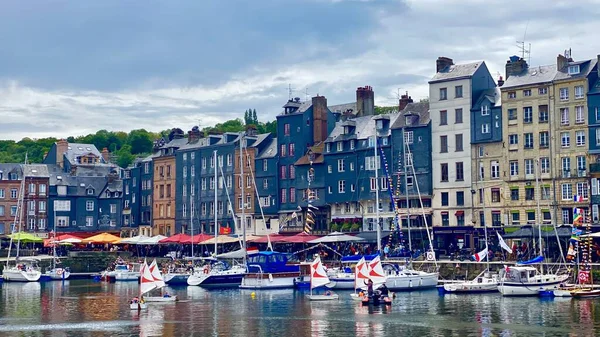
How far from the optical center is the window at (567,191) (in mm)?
83400

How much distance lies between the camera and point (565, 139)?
84625mm

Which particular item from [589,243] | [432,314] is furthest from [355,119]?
[432,314]

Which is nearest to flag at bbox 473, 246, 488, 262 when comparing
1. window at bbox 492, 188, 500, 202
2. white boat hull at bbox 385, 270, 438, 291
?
white boat hull at bbox 385, 270, 438, 291

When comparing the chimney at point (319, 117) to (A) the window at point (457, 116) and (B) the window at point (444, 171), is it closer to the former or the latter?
(B) the window at point (444, 171)

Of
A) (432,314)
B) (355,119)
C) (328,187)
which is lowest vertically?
(432,314)

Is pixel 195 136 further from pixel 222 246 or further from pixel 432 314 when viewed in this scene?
pixel 432 314

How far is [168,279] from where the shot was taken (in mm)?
88938

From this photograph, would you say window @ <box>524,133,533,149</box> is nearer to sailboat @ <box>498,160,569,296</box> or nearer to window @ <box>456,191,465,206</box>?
window @ <box>456,191,465,206</box>

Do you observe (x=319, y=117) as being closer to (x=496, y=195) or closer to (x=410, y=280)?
Result: (x=496, y=195)

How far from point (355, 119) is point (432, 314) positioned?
48747 mm

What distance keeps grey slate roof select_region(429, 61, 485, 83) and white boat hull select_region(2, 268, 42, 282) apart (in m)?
48.4

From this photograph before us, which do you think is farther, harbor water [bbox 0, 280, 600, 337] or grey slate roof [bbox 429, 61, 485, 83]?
grey slate roof [bbox 429, 61, 485, 83]

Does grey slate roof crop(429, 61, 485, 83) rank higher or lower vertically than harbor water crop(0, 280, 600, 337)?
higher

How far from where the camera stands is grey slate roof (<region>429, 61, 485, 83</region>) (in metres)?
91.4
